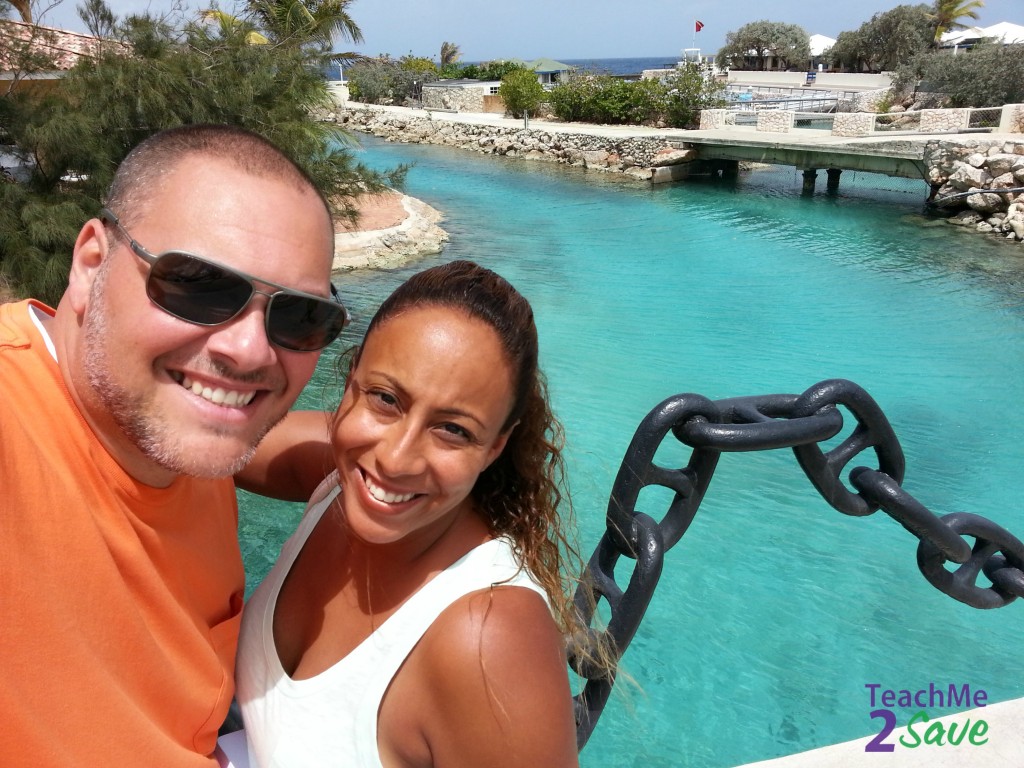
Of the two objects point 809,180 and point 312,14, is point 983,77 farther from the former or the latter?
point 312,14

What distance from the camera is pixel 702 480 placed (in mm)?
1265

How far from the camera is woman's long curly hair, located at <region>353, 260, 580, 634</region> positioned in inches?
52.4

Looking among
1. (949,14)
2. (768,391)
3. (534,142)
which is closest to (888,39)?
(949,14)

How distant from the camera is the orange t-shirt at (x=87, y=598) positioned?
109 centimetres

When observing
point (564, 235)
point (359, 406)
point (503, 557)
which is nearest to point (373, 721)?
point (503, 557)

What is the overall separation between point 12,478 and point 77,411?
191mm

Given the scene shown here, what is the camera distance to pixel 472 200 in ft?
65.5

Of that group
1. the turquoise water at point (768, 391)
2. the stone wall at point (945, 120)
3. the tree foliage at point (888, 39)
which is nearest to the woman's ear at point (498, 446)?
the turquoise water at point (768, 391)

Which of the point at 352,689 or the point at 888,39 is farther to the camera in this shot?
the point at 888,39

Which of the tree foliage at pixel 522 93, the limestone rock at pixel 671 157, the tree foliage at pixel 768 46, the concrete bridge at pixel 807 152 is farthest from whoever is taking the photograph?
the tree foliage at pixel 768 46

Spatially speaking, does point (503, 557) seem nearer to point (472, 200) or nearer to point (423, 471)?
point (423, 471)

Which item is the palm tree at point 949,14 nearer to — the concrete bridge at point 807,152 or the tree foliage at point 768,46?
the tree foliage at point 768,46

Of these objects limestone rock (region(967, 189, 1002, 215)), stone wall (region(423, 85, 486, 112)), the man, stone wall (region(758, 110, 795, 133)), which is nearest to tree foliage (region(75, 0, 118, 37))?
the man

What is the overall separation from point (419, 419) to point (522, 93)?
34267mm
